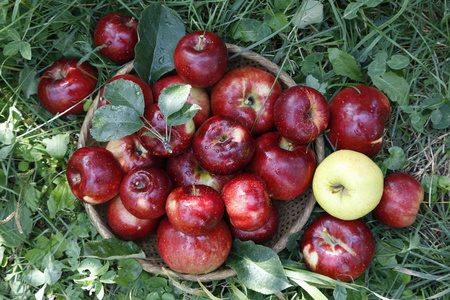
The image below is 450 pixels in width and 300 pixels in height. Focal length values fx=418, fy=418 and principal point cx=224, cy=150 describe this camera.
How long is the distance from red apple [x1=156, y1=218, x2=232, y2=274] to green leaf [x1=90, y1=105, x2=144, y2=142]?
50 centimetres

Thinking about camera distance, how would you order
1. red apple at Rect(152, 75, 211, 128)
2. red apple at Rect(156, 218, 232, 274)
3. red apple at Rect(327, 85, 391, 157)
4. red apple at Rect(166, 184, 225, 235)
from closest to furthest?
1. red apple at Rect(166, 184, 225, 235)
2. red apple at Rect(156, 218, 232, 274)
3. red apple at Rect(327, 85, 391, 157)
4. red apple at Rect(152, 75, 211, 128)

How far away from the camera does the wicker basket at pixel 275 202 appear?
209cm

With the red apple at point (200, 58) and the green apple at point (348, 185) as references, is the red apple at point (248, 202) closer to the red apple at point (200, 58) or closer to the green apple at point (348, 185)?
the green apple at point (348, 185)

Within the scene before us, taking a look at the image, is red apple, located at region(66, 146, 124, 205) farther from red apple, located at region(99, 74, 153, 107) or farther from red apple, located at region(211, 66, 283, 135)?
red apple, located at region(211, 66, 283, 135)

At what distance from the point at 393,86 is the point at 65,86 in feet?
5.72

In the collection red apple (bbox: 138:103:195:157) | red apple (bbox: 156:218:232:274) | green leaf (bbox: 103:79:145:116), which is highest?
green leaf (bbox: 103:79:145:116)

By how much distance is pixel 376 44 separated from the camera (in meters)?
2.33

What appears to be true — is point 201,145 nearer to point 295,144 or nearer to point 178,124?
point 178,124

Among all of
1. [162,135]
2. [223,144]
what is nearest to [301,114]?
[223,144]

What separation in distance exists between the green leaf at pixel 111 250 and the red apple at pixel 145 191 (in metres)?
0.20

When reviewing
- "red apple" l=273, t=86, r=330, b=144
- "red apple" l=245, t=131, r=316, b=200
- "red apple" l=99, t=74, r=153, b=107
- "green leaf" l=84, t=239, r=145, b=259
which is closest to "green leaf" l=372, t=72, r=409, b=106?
"red apple" l=273, t=86, r=330, b=144

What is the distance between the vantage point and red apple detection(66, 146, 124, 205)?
200cm

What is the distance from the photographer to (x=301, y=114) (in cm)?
197

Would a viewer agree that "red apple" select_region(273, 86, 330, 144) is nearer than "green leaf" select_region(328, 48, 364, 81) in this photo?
Yes
